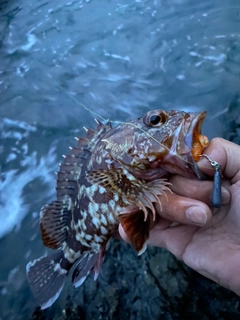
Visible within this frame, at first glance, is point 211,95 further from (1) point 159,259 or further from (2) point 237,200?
(2) point 237,200

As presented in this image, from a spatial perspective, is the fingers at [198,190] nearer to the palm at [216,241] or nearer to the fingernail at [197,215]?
the palm at [216,241]

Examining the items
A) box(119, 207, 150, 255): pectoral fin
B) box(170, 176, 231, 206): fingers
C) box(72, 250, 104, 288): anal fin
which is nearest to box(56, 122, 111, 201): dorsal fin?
box(72, 250, 104, 288): anal fin

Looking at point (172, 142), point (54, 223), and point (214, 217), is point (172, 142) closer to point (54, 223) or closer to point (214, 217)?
point (214, 217)

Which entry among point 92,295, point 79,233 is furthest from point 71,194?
point 92,295

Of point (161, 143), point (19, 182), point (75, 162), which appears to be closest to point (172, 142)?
point (161, 143)

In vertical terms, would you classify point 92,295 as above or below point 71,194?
below

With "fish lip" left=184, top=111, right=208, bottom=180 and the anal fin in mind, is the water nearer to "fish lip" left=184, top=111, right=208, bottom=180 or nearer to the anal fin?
the anal fin
